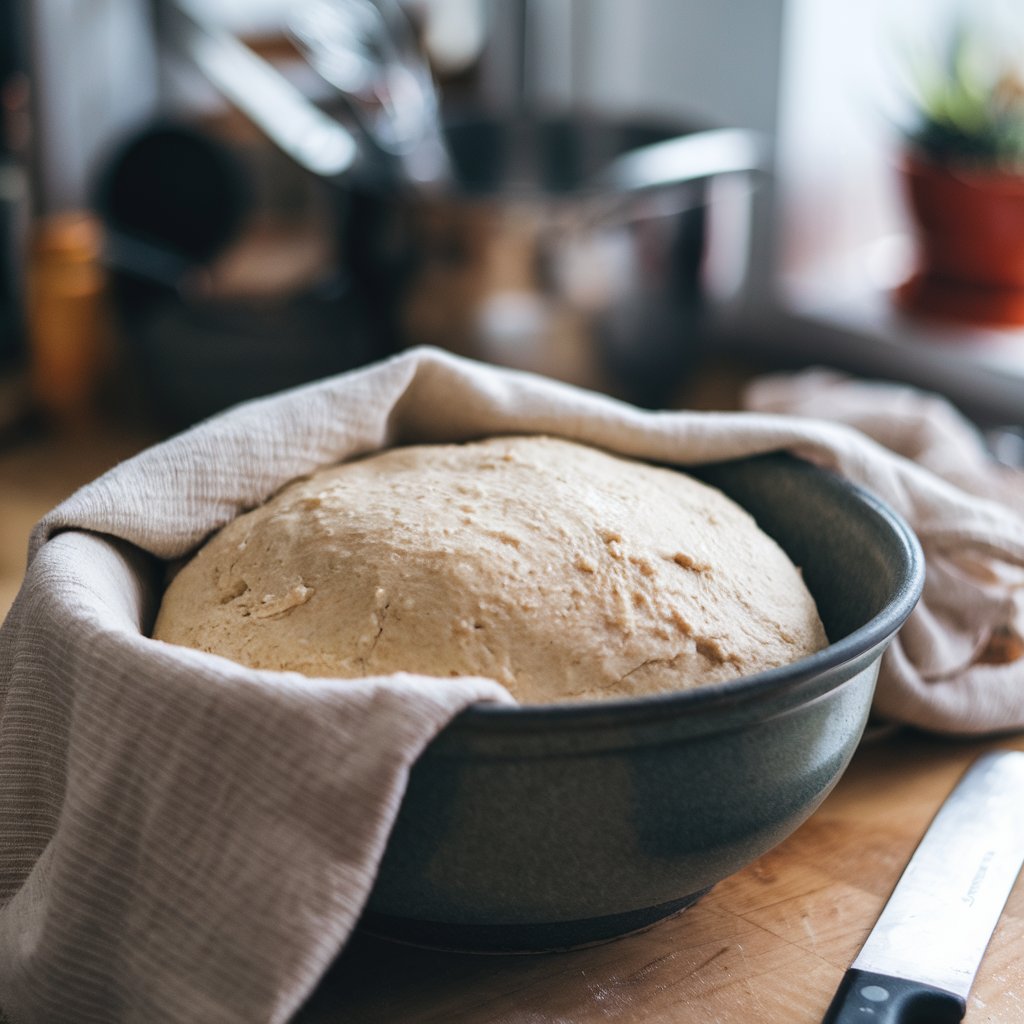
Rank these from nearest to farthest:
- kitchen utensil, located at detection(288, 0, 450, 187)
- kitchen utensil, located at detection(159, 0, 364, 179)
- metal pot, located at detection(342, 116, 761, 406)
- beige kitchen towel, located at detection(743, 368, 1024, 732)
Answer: beige kitchen towel, located at detection(743, 368, 1024, 732) < metal pot, located at detection(342, 116, 761, 406) < kitchen utensil, located at detection(159, 0, 364, 179) < kitchen utensil, located at detection(288, 0, 450, 187)

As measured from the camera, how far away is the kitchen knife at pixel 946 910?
1.49 feet

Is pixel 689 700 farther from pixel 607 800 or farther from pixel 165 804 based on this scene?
pixel 165 804

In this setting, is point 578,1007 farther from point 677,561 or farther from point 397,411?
point 397,411

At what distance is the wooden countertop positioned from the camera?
47cm

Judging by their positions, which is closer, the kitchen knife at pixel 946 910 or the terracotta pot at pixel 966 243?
the kitchen knife at pixel 946 910

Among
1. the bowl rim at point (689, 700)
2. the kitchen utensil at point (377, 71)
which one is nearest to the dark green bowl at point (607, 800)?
the bowl rim at point (689, 700)

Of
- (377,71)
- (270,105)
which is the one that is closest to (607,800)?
(270,105)

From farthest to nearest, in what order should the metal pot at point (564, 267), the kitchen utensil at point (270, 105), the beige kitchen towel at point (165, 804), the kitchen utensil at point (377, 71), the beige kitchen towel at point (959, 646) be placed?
the kitchen utensil at point (377, 71) < the kitchen utensil at point (270, 105) < the metal pot at point (564, 267) < the beige kitchen towel at point (959, 646) < the beige kitchen towel at point (165, 804)

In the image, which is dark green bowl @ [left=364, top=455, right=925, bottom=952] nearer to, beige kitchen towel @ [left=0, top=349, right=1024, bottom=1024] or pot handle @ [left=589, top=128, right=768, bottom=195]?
beige kitchen towel @ [left=0, top=349, right=1024, bottom=1024]

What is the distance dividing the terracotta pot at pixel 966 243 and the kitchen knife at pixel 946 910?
764 mm

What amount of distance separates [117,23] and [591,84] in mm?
602

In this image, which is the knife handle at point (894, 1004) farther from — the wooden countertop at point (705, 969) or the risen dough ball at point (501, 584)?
the risen dough ball at point (501, 584)

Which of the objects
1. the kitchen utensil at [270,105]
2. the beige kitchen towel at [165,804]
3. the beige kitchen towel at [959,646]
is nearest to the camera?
the beige kitchen towel at [165,804]

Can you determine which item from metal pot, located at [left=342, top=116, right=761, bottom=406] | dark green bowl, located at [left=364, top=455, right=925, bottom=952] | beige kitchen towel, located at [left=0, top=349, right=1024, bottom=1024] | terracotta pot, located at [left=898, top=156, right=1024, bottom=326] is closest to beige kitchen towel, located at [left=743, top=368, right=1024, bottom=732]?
dark green bowl, located at [left=364, top=455, right=925, bottom=952]
